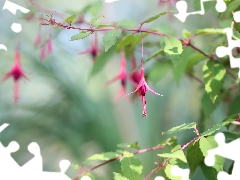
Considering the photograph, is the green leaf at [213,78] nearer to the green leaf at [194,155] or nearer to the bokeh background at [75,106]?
the green leaf at [194,155]

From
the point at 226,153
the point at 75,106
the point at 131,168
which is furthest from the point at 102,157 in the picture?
the point at 75,106

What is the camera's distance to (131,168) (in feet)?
1.44

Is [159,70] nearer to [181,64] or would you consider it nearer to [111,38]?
[181,64]

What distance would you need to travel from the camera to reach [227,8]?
445mm

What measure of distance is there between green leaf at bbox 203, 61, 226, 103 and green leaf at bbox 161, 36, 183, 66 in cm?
9

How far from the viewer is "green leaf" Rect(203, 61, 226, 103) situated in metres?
0.49

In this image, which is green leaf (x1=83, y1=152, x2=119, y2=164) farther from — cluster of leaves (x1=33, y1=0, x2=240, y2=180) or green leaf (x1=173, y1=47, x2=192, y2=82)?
green leaf (x1=173, y1=47, x2=192, y2=82)

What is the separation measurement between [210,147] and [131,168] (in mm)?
95

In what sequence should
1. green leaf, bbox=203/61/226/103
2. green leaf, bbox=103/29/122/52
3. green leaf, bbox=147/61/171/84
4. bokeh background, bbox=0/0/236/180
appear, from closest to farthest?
green leaf, bbox=103/29/122/52 < green leaf, bbox=203/61/226/103 < green leaf, bbox=147/61/171/84 < bokeh background, bbox=0/0/236/180

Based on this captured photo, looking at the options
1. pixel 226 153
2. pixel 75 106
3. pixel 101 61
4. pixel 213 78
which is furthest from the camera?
pixel 75 106

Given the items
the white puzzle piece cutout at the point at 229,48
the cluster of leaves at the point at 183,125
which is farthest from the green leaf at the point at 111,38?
the white puzzle piece cutout at the point at 229,48

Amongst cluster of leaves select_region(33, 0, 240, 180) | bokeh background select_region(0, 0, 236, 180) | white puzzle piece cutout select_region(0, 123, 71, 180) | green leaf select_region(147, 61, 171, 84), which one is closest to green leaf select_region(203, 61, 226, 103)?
cluster of leaves select_region(33, 0, 240, 180)

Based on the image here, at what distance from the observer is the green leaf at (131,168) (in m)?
0.43

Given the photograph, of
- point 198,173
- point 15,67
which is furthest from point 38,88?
point 15,67
